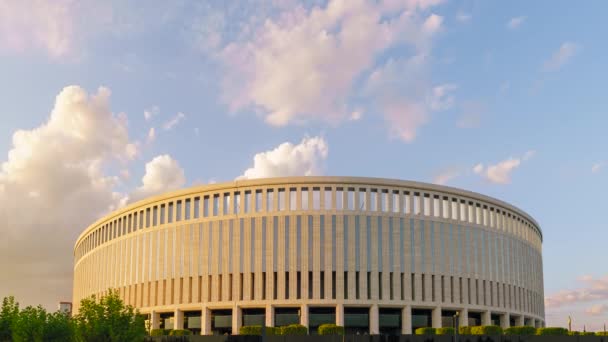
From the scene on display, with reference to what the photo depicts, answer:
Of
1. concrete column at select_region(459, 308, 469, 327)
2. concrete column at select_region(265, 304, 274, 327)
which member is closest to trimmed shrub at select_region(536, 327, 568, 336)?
concrete column at select_region(459, 308, 469, 327)

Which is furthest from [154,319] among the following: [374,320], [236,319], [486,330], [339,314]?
[486,330]

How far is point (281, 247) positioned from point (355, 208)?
403 inches

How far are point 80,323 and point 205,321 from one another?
103 feet

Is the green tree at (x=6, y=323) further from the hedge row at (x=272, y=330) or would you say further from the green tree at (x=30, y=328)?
the hedge row at (x=272, y=330)

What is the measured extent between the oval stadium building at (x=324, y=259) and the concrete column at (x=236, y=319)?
19.1 inches

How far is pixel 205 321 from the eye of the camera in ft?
285

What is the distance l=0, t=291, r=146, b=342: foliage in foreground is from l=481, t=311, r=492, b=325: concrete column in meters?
48.7

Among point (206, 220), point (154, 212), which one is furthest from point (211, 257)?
point (154, 212)

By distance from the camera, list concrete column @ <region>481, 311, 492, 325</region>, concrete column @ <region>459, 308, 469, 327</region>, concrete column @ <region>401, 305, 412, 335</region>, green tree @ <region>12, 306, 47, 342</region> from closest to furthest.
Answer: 1. green tree @ <region>12, 306, 47, 342</region>
2. concrete column @ <region>401, 305, 412, 335</region>
3. concrete column @ <region>459, 308, 469, 327</region>
4. concrete column @ <region>481, 311, 492, 325</region>

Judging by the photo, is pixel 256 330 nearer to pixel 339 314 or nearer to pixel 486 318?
pixel 339 314

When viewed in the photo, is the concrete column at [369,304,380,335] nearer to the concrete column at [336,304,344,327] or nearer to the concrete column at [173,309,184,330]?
the concrete column at [336,304,344,327]

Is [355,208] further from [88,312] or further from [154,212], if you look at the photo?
[88,312]

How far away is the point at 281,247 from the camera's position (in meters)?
84.6

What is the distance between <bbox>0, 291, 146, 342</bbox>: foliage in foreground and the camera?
55.3 meters
